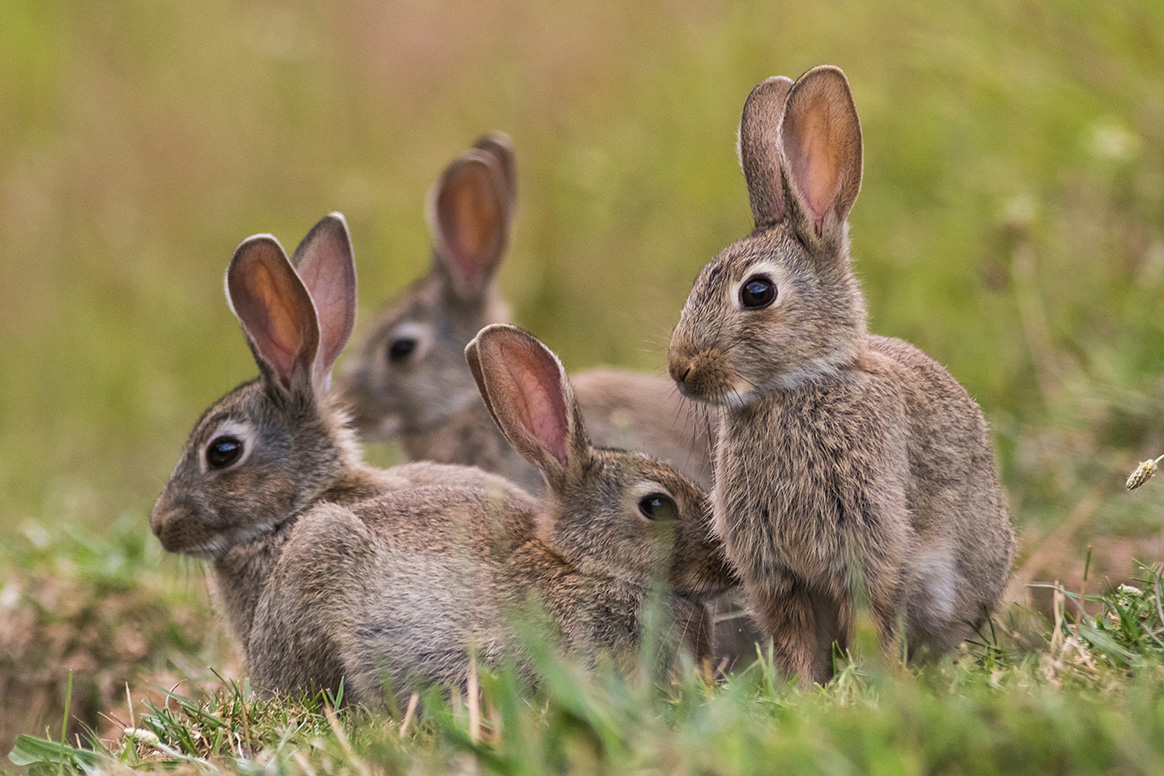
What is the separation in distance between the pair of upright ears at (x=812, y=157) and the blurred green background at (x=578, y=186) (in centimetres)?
112

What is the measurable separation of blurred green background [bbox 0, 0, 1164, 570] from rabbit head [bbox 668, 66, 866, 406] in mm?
1191

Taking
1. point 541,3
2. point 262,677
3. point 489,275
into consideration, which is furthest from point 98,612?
point 541,3

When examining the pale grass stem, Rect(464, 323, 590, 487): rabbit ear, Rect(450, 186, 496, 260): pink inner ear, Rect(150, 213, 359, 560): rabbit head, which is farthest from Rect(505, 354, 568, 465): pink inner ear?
Rect(450, 186, 496, 260): pink inner ear

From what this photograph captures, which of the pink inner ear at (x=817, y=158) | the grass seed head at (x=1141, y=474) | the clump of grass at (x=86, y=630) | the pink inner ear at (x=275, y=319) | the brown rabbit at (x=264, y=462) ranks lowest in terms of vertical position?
the clump of grass at (x=86, y=630)

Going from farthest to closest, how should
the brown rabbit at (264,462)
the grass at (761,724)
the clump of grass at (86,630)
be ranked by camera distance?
the clump of grass at (86,630)
the brown rabbit at (264,462)
the grass at (761,724)

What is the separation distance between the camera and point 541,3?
11211mm

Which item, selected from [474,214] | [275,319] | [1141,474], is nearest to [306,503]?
[275,319]

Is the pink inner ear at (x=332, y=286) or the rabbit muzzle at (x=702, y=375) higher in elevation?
the pink inner ear at (x=332, y=286)

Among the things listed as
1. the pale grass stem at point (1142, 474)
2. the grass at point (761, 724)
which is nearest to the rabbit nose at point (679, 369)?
the grass at point (761, 724)

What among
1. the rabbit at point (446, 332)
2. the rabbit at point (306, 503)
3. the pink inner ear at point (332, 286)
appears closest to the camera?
the rabbit at point (306, 503)

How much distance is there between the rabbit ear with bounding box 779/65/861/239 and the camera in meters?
3.84

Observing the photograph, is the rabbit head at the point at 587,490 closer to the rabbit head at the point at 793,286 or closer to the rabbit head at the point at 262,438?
the rabbit head at the point at 793,286

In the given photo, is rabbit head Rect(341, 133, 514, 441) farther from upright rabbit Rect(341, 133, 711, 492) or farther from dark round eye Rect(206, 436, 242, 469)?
dark round eye Rect(206, 436, 242, 469)

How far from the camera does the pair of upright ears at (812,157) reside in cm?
384
